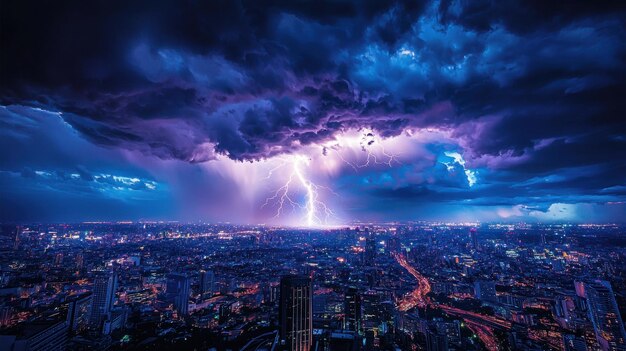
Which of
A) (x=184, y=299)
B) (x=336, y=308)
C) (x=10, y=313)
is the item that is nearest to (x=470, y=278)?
(x=336, y=308)

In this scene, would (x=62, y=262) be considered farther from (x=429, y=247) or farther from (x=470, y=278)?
(x=429, y=247)

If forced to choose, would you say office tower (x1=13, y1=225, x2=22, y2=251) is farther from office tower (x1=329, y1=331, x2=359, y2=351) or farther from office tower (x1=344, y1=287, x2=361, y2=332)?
office tower (x1=344, y1=287, x2=361, y2=332)

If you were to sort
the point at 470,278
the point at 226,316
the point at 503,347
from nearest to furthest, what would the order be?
the point at 503,347 → the point at 226,316 → the point at 470,278

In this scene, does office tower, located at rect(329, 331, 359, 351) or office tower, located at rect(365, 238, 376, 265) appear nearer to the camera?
office tower, located at rect(329, 331, 359, 351)

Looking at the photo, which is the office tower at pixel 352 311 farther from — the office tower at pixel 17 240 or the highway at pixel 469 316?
the office tower at pixel 17 240

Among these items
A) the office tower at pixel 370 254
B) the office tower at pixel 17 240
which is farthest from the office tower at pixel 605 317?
the office tower at pixel 17 240

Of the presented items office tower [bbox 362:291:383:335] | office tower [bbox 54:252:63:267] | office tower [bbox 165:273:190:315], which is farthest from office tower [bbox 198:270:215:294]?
office tower [bbox 362:291:383:335]

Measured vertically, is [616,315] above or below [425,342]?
above
